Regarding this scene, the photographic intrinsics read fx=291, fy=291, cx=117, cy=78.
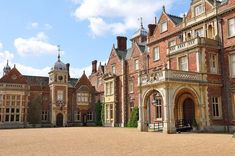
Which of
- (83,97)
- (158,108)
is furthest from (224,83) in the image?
(83,97)

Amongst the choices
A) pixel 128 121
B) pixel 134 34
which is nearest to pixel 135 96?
pixel 128 121

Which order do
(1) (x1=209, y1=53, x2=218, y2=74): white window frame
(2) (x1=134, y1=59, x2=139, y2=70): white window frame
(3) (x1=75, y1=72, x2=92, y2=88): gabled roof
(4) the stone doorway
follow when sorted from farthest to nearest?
(3) (x1=75, y1=72, x2=92, y2=88): gabled roof → (4) the stone doorway → (2) (x1=134, y1=59, x2=139, y2=70): white window frame → (1) (x1=209, y1=53, x2=218, y2=74): white window frame

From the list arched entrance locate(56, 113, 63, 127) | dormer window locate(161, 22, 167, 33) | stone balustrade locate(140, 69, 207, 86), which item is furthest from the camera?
arched entrance locate(56, 113, 63, 127)

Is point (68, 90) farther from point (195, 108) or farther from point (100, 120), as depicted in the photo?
point (195, 108)

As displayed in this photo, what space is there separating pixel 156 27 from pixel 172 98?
12.0 m

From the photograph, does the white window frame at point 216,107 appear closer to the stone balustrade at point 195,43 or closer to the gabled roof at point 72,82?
the stone balustrade at point 195,43

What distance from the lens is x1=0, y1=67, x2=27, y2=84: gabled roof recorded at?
1705 inches

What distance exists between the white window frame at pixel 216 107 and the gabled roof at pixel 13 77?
99.3 feet

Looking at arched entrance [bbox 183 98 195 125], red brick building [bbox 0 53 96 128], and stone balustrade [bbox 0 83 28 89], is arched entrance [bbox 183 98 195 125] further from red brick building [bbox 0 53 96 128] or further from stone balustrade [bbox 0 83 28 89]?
stone balustrade [bbox 0 83 28 89]

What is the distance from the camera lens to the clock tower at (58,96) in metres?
45.5

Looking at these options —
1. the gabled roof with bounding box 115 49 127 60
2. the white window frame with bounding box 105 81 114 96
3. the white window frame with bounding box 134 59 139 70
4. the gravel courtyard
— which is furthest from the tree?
the gravel courtyard

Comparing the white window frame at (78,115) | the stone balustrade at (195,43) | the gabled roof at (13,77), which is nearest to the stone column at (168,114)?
the stone balustrade at (195,43)

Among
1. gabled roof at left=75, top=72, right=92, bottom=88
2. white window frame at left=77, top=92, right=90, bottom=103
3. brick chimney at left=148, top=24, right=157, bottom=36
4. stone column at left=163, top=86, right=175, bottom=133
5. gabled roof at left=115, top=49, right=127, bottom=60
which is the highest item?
brick chimney at left=148, top=24, right=157, bottom=36

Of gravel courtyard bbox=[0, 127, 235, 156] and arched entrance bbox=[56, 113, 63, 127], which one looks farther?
arched entrance bbox=[56, 113, 63, 127]
